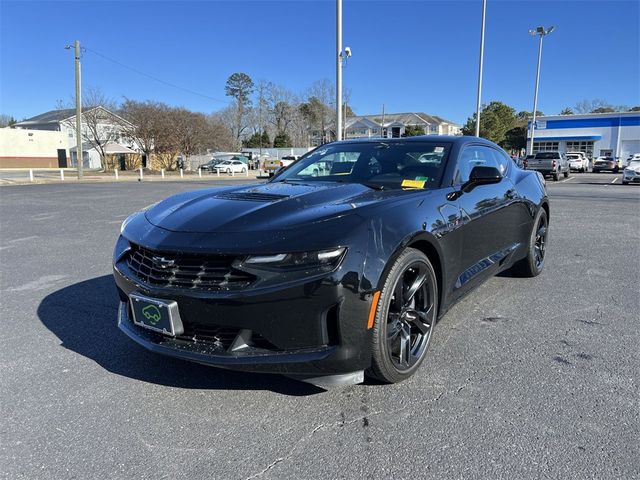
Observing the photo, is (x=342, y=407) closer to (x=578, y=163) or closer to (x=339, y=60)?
(x=339, y=60)

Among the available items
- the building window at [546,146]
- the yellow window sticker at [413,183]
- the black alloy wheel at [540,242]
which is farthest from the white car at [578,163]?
the yellow window sticker at [413,183]

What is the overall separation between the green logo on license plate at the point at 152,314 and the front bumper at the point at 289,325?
0.09 metres

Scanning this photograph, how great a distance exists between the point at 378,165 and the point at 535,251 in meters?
2.45

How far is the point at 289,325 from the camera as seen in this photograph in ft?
7.49

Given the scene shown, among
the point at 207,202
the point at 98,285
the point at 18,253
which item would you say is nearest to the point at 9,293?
the point at 98,285

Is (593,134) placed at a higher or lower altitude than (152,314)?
higher

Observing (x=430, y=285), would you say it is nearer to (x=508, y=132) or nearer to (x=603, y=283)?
(x=603, y=283)

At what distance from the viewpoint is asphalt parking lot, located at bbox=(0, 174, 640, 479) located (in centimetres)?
210

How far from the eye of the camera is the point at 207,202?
3.09m

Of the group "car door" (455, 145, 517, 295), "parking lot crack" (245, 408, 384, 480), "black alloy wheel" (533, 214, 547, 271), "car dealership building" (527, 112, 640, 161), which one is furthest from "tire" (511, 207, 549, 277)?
"car dealership building" (527, 112, 640, 161)

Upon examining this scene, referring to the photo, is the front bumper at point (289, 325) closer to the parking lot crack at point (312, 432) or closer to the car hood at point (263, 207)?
the parking lot crack at point (312, 432)

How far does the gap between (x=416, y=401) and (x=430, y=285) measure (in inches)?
28.0

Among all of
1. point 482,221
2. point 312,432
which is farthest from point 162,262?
point 482,221

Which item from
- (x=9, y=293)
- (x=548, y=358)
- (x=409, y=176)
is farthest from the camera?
(x=9, y=293)
